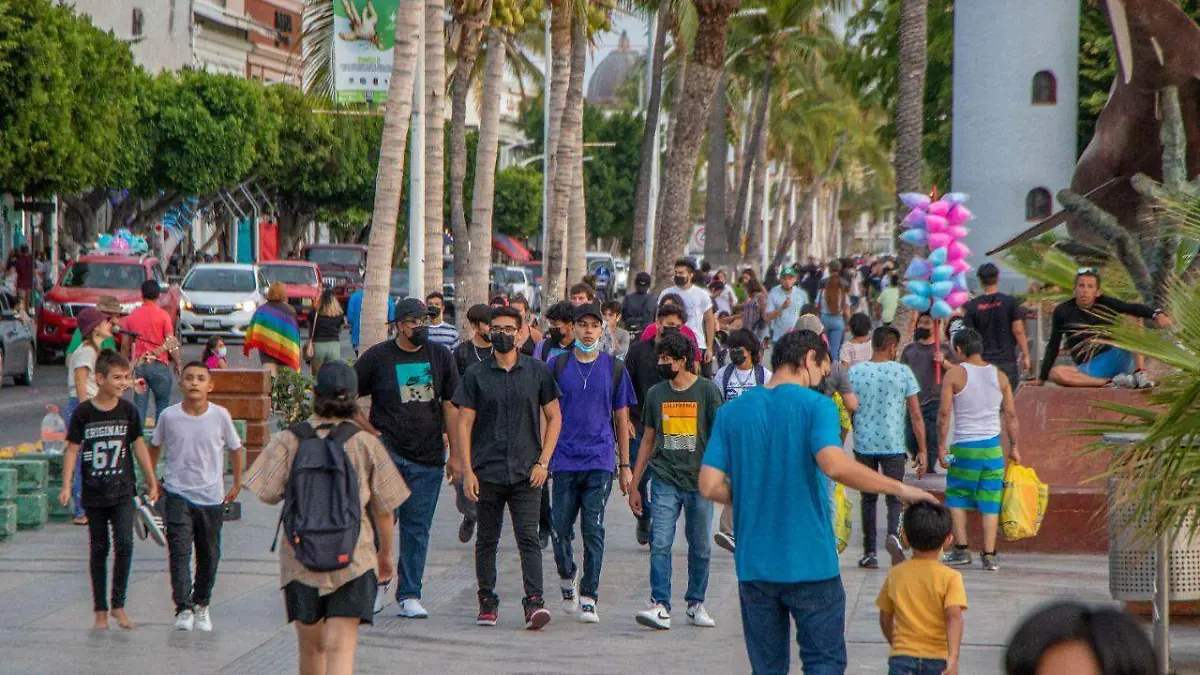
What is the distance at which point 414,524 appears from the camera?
994cm

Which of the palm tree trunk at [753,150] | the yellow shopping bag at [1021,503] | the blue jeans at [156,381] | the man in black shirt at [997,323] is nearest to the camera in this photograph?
A: the yellow shopping bag at [1021,503]

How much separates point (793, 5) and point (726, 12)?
17282 mm

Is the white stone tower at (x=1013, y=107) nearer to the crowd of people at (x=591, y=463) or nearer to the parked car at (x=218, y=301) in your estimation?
the parked car at (x=218, y=301)

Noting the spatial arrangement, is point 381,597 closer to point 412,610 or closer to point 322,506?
point 412,610

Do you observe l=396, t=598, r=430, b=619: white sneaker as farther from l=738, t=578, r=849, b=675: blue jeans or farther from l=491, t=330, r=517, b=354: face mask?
l=738, t=578, r=849, b=675: blue jeans

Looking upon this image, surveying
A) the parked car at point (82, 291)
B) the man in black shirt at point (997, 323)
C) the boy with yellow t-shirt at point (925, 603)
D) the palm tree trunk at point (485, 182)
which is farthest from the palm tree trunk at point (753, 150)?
the boy with yellow t-shirt at point (925, 603)

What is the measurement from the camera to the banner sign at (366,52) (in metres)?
18.0

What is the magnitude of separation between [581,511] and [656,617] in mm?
916

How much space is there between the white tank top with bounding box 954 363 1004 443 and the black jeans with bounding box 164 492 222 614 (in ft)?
16.7

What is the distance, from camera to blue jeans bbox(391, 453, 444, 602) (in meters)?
9.91

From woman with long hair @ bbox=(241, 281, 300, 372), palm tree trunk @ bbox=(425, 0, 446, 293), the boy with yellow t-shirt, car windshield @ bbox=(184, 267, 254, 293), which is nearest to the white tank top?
the boy with yellow t-shirt

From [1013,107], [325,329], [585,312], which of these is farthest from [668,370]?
→ [1013,107]

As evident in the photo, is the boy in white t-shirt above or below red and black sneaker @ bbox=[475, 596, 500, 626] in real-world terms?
above

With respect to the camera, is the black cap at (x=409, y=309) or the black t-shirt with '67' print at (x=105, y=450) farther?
the black cap at (x=409, y=309)
